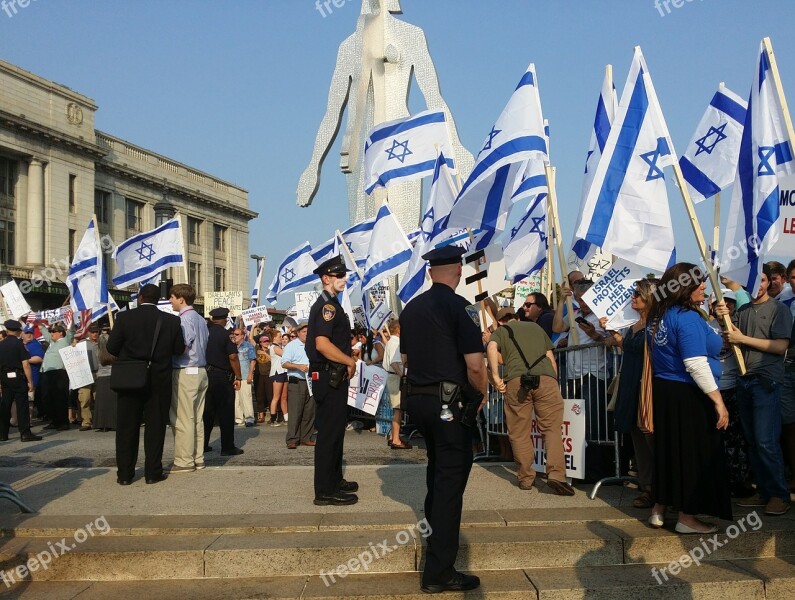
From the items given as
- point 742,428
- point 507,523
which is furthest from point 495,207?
point 507,523

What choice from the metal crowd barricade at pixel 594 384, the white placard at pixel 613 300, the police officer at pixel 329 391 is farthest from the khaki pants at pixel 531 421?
the police officer at pixel 329 391

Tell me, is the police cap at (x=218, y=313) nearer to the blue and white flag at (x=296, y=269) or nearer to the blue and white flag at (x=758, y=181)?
the blue and white flag at (x=758, y=181)

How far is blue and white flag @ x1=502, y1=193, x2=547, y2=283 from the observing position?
1138cm

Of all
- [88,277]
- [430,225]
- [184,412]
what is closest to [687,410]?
[184,412]

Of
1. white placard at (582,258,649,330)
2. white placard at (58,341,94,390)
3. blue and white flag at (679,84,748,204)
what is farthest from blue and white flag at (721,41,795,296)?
white placard at (58,341,94,390)

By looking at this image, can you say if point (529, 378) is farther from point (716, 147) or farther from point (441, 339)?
point (716, 147)

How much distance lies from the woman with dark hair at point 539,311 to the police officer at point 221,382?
154 inches

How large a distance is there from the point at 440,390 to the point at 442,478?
0.52 m

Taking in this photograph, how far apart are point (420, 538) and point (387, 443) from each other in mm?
6561

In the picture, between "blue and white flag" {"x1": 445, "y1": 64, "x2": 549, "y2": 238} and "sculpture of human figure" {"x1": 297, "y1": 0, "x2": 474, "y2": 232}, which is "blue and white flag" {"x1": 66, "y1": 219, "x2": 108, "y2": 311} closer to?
"blue and white flag" {"x1": 445, "y1": 64, "x2": 549, "y2": 238}

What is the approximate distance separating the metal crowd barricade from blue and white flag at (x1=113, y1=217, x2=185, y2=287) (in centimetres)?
815

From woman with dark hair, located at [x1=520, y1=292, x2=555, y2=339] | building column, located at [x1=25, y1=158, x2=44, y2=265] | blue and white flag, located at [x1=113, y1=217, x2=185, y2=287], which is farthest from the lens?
building column, located at [x1=25, y1=158, x2=44, y2=265]

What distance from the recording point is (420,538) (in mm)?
5859

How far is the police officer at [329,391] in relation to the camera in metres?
7.09
